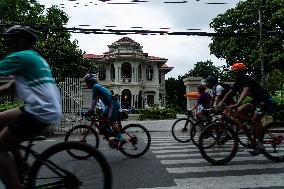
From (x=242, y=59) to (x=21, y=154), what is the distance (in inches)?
1515

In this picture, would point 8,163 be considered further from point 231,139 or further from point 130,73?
point 130,73

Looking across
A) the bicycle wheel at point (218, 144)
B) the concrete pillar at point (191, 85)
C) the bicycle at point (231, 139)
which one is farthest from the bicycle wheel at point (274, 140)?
the concrete pillar at point (191, 85)

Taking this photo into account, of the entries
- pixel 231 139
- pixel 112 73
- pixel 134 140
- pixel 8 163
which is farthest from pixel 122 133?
pixel 112 73

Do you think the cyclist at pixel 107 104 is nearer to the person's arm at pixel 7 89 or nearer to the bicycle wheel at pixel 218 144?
the bicycle wheel at pixel 218 144

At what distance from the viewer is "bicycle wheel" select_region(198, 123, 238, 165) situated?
23.6ft

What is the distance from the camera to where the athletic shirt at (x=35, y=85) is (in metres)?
3.60

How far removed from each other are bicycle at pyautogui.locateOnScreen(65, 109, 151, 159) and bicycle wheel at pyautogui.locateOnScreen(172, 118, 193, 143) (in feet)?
10.4

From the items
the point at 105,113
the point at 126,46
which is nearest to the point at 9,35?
the point at 105,113

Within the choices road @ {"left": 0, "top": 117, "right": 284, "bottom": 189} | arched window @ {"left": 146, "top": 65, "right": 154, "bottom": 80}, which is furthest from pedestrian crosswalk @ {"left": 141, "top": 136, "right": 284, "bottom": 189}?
arched window @ {"left": 146, "top": 65, "right": 154, "bottom": 80}

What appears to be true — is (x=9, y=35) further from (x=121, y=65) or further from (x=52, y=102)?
(x=121, y=65)

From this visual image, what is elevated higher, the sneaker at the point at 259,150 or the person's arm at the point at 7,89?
the person's arm at the point at 7,89

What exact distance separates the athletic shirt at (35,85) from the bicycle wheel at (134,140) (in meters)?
4.69

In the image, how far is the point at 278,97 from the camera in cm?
1853

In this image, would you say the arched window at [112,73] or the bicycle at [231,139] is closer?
the bicycle at [231,139]
